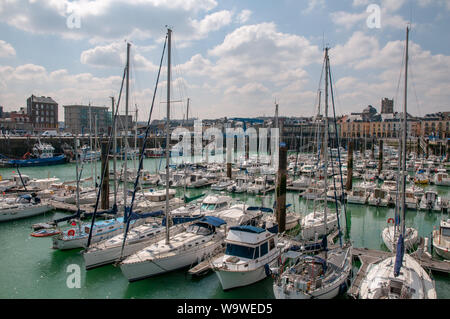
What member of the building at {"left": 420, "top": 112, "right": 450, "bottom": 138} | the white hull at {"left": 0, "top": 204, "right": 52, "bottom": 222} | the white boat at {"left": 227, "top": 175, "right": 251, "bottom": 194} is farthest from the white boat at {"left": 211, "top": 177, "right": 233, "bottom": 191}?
the building at {"left": 420, "top": 112, "right": 450, "bottom": 138}

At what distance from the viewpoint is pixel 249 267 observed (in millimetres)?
15359

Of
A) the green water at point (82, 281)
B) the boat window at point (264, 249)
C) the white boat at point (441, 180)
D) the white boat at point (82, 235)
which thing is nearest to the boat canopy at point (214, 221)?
the green water at point (82, 281)

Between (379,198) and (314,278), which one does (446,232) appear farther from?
(379,198)

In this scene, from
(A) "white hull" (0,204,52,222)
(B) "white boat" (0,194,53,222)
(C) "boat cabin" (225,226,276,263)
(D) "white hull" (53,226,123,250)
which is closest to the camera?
(C) "boat cabin" (225,226,276,263)

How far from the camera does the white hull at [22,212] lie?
2656cm

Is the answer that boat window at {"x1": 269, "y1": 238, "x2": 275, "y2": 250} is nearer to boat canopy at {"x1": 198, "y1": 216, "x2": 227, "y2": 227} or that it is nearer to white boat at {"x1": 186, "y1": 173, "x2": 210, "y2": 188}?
boat canopy at {"x1": 198, "y1": 216, "x2": 227, "y2": 227}

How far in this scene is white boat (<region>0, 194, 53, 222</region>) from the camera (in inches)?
1052

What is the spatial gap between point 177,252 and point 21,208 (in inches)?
695

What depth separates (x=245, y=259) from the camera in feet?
51.8

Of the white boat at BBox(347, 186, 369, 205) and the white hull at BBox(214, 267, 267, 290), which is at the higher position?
the white boat at BBox(347, 186, 369, 205)

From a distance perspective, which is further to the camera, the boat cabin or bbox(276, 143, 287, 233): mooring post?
bbox(276, 143, 287, 233): mooring post
